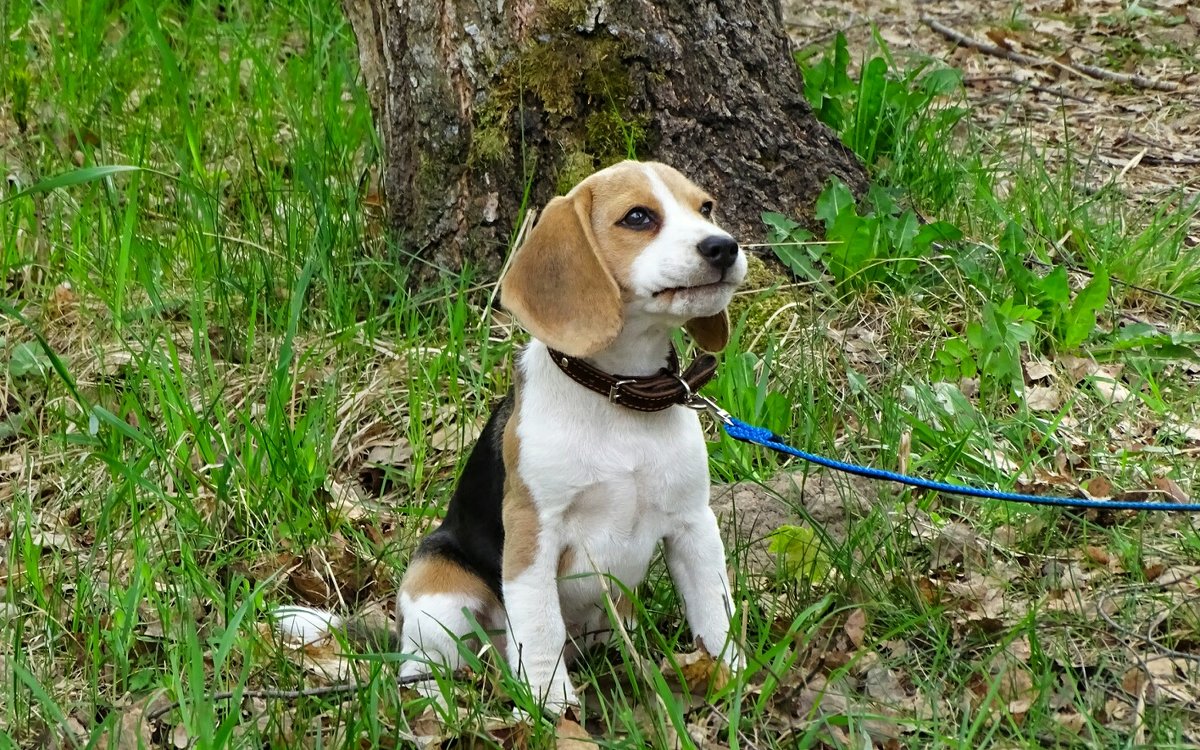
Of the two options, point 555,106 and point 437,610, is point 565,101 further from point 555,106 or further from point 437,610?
point 437,610

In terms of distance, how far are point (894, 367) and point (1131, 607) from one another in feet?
4.49

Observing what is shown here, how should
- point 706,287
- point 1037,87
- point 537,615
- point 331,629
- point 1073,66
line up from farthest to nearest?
point 1073,66 → point 1037,87 → point 331,629 → point 537,615 → point 706,287

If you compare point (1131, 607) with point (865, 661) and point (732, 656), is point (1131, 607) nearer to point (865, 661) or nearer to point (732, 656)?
point (865, 661)

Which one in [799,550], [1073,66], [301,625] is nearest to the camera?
[301,625]

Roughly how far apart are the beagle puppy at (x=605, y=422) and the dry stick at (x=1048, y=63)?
4730 millimetres

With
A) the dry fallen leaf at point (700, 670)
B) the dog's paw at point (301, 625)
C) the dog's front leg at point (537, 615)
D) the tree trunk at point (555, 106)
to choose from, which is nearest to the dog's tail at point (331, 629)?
the dog's paw at point (301, 625)

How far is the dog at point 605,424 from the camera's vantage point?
2.85 meters

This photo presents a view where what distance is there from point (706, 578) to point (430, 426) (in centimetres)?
139

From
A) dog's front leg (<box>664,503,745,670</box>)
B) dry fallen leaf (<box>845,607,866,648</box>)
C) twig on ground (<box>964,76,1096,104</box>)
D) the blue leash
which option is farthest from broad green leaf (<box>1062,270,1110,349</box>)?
twig on ground (<box>964,76,1096,104</box>)

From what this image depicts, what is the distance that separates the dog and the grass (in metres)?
0.18

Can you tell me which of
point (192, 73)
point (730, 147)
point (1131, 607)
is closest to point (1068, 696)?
point (1131, 607)

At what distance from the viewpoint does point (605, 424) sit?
9.68 ft

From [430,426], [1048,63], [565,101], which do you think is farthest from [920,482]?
[1048,63]

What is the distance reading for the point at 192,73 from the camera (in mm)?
5965
